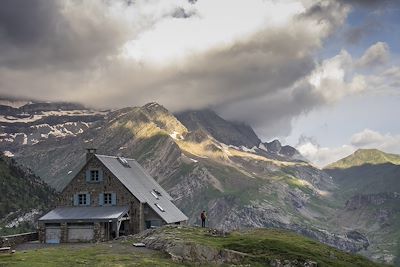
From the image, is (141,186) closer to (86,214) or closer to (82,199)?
(82,199)

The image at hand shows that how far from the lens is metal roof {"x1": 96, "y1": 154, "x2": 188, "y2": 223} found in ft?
296

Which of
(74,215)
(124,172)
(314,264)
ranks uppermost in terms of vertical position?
(124,172)

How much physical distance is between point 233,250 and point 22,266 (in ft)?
76.8

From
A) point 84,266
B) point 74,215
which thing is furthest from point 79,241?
point 84,266

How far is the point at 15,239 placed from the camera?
265 ft

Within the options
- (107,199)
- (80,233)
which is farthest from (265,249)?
(107,199)

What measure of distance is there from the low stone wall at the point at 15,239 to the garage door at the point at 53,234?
3.32m

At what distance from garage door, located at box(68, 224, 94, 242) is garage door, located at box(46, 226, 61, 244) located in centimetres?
224

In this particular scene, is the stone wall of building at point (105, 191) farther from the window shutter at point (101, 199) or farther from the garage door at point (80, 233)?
the garage door at point (80, 233)

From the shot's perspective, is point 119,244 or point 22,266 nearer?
point 22,266

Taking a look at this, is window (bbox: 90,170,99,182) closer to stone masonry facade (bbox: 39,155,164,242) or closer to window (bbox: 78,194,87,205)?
stone masonry facade (bbox: 39,155,164,242)

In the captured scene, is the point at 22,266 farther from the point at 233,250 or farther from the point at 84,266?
the point at 233,250

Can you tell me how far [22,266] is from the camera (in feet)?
149

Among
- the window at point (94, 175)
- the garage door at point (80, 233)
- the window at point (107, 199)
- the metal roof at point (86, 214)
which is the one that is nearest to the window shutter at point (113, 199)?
the window at point (107, 199)
